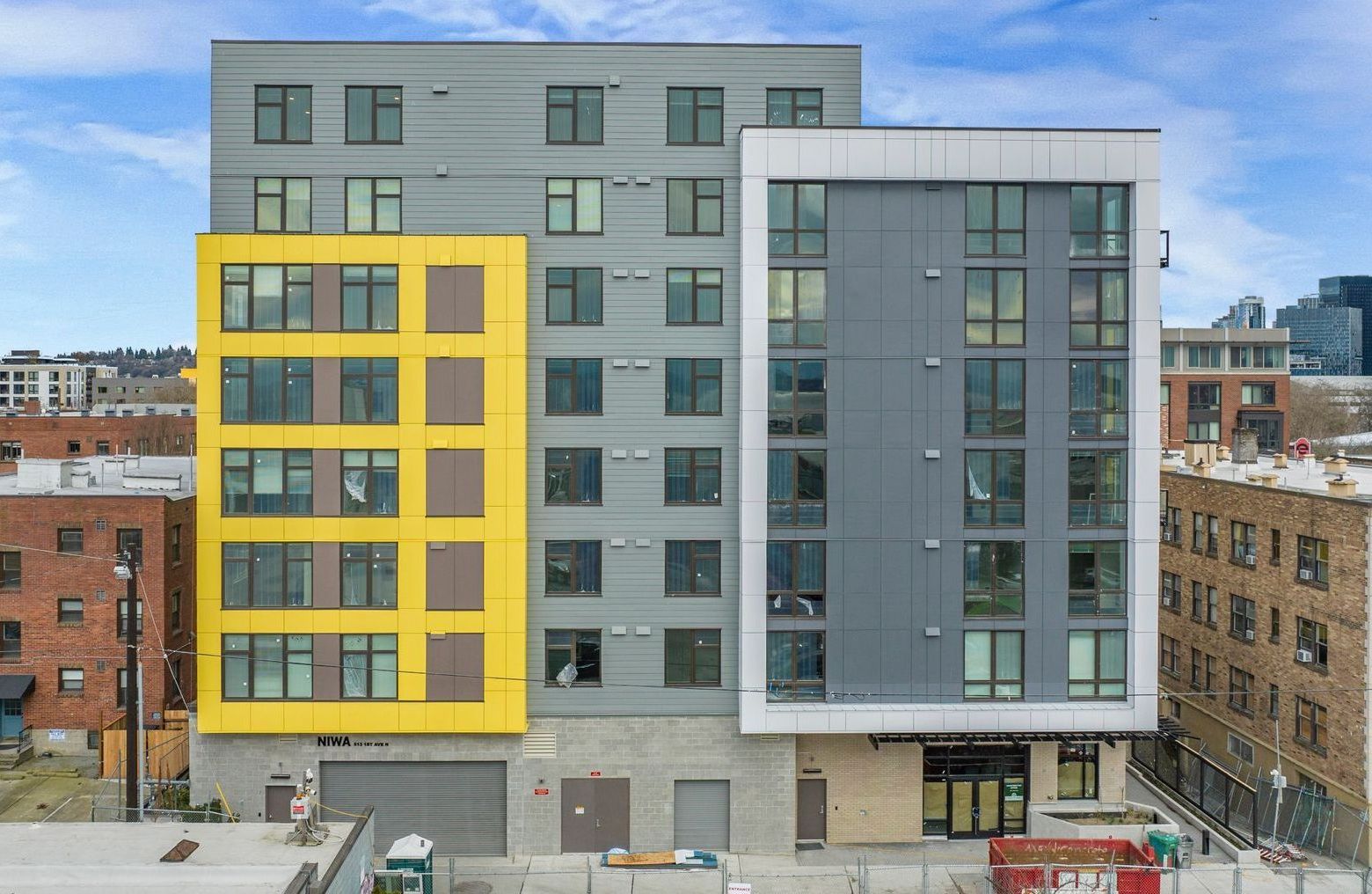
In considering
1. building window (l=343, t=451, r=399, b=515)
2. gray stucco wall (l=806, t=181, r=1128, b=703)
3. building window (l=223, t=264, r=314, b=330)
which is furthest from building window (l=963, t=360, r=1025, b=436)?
building window (l=223, t=264, r=314, b=330)

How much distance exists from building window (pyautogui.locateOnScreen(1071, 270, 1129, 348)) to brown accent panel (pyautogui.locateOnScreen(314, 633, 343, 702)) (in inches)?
881

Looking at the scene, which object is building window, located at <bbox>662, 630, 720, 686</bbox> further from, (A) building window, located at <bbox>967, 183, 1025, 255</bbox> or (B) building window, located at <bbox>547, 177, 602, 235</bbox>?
(A) building window, located at <bbox>967, 183, 1025, 255</bbox>

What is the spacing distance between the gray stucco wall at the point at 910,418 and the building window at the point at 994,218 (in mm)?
285

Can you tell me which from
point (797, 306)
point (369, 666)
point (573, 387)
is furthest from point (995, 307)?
point (369, 666)

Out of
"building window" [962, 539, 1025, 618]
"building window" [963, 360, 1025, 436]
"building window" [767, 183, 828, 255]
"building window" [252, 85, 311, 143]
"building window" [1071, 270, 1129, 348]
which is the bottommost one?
"building window" [962, 539, 1025, 618]

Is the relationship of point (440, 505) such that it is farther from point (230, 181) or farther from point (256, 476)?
point (230, 181)

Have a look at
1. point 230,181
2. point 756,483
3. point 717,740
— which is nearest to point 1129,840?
point 717,740

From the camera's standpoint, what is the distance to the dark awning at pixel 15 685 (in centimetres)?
3300

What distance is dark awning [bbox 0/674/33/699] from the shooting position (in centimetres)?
3300

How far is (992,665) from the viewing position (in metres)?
26.4

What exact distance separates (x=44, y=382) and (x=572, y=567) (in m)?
188

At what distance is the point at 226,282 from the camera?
85.3ft

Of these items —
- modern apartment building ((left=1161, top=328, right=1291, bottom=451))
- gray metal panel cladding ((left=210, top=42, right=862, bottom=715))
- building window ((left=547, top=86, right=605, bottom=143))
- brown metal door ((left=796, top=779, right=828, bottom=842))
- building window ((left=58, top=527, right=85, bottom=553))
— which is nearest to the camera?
gray metal panel cladding ((left=210, top=42, right=862, bottom=715))

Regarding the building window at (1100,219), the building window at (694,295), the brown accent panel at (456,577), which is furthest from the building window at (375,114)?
the building window at (1100,219)
